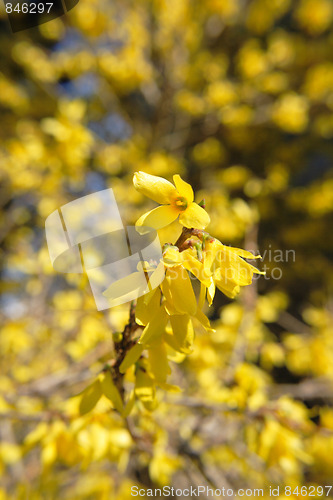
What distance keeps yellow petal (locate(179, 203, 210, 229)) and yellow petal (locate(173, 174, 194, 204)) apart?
2cm

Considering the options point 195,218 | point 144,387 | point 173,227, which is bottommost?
point 173,227

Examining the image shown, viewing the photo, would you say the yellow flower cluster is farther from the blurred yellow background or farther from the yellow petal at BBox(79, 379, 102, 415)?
the blurred yellow background

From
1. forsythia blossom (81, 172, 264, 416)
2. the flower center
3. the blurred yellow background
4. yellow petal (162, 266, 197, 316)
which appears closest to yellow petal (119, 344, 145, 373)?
forsythia blossom (81, 172, 264, 416)

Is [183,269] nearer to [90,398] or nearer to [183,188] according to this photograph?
[183,188]

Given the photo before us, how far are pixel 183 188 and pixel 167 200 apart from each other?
3cm

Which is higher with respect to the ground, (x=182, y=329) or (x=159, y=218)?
(x=159, y=218)

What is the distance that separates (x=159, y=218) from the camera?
41 cm

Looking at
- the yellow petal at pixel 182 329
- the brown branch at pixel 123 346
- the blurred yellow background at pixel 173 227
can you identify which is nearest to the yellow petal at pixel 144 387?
the brown branch at pixel 123 346

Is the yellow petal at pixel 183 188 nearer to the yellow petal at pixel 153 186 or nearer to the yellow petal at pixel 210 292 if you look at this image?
the yellow petal at pixel 153 186

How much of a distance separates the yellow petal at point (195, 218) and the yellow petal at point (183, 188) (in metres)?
0.02

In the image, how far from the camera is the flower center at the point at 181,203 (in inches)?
16.4

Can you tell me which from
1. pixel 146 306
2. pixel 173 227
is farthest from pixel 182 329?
pixel 173 227

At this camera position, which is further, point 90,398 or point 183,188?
point 90,398

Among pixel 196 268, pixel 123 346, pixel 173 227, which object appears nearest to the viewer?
pixel 196 268
